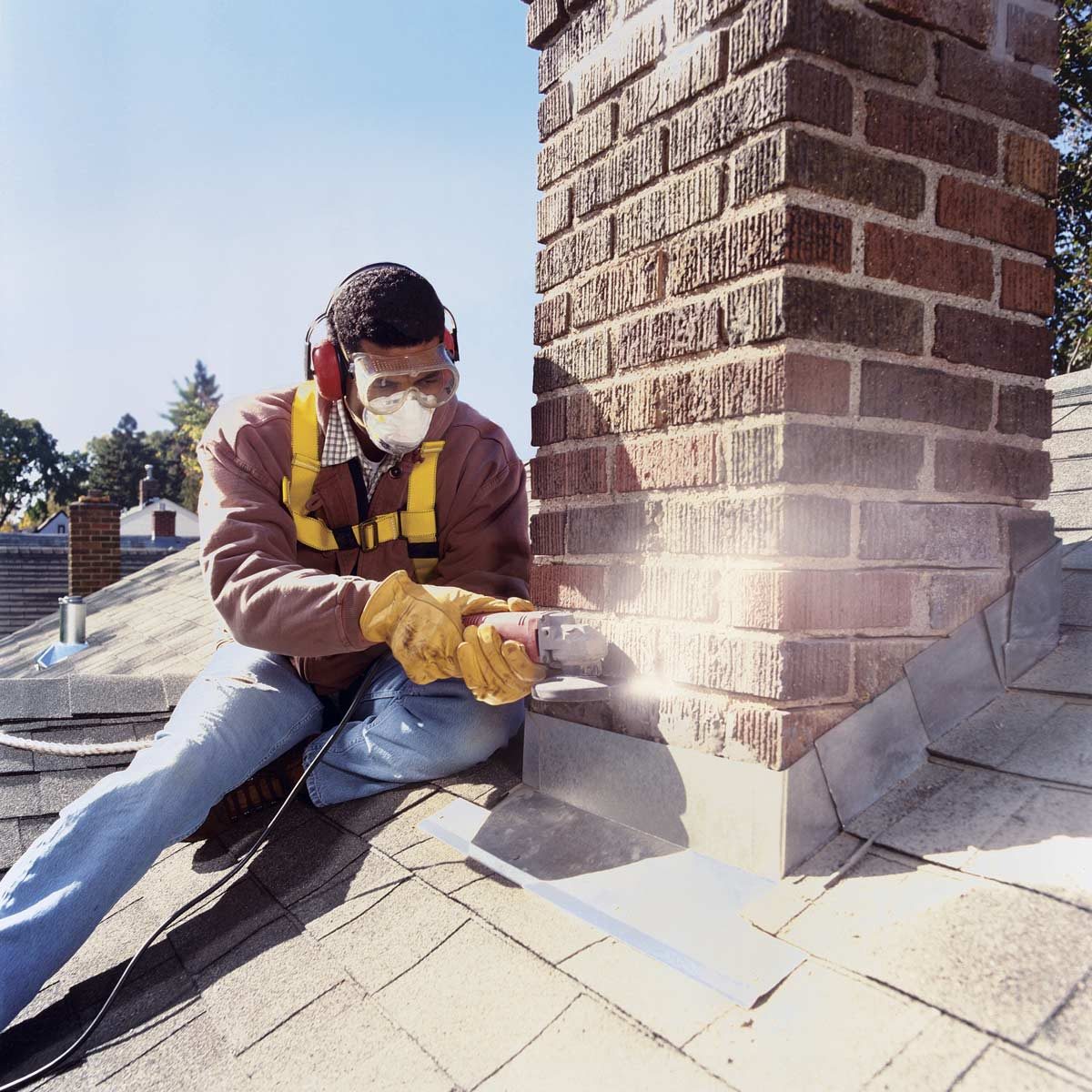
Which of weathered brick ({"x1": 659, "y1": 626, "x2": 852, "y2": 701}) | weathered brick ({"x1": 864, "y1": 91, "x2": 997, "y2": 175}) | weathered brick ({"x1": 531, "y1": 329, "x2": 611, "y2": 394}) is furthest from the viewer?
weathered brick ({"x1": 531, "y1": 329, "x2": 611, "y2": 394})

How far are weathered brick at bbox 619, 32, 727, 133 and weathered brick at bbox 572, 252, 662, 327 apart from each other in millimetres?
266

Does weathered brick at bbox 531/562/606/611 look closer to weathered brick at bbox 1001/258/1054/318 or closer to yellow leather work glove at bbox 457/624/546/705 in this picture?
yellow leather work glove at bbox 457/624/546/705

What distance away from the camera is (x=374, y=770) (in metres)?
2.19

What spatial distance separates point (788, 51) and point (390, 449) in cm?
149

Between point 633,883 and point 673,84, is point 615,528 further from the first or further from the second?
point 673,84

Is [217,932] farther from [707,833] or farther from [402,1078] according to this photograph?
[707,833]

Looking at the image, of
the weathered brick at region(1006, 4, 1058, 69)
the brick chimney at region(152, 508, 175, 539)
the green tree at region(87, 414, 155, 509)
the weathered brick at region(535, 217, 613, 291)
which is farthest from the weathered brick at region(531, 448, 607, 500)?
the green tree at region(87, 414, 155, 509)

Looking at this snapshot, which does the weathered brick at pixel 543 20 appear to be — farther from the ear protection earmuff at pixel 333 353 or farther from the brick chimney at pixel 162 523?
the brick chimney at pixel 162 523

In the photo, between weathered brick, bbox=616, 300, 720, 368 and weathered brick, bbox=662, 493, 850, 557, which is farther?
weathered brick, bbox=616, 300, 720, 368

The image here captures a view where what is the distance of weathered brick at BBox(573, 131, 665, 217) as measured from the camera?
5.30 ft

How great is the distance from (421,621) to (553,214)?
3.13ft

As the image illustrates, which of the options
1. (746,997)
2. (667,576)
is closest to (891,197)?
(667,576)

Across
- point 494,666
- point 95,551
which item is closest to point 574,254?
point 494,666

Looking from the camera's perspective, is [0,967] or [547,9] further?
[547,9]
